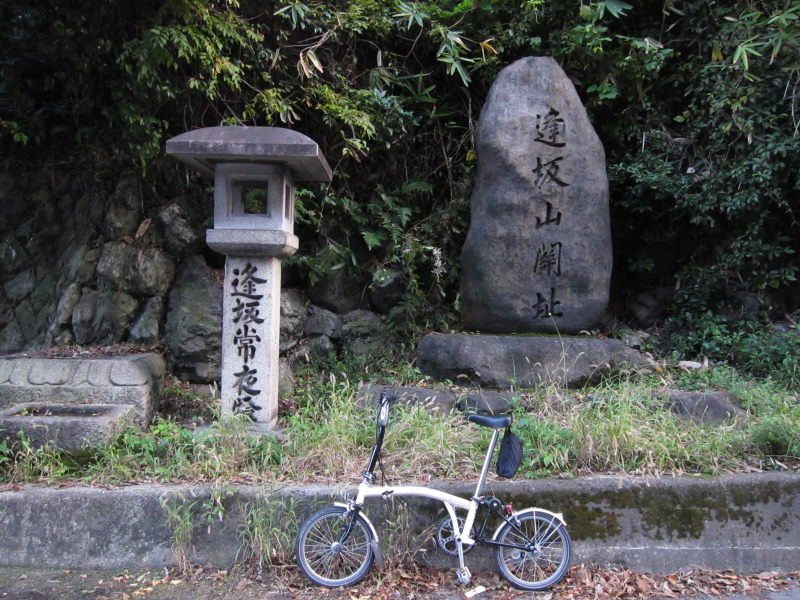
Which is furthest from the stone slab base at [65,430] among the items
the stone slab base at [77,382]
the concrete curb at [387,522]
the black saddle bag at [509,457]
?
the black saddle bag at [509,457]

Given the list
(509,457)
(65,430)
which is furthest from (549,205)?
(65,430)

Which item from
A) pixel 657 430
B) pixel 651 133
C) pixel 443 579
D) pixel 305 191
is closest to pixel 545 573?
pixel 443 579

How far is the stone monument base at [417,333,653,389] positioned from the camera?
5.62 meters

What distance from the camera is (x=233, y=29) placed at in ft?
20.9

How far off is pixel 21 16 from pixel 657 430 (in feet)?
25.6

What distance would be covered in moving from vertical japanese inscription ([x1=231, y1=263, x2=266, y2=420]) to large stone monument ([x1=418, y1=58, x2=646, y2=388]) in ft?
5.95

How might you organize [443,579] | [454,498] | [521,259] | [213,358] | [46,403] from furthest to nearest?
1. [213,358]
2. [521,259]
3. [46,403]
4. [443,579]
5. [454,498]

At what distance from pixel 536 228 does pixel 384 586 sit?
3968mm

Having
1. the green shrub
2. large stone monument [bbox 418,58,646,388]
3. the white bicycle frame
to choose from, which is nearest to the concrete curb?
the white bicycle frame

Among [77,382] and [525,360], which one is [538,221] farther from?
[77,382]

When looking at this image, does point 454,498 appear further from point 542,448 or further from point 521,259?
point 521,259

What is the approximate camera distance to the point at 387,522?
3.69 meters

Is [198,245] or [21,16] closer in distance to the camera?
[21,16]

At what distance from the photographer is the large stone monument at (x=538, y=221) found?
604 centimetres
